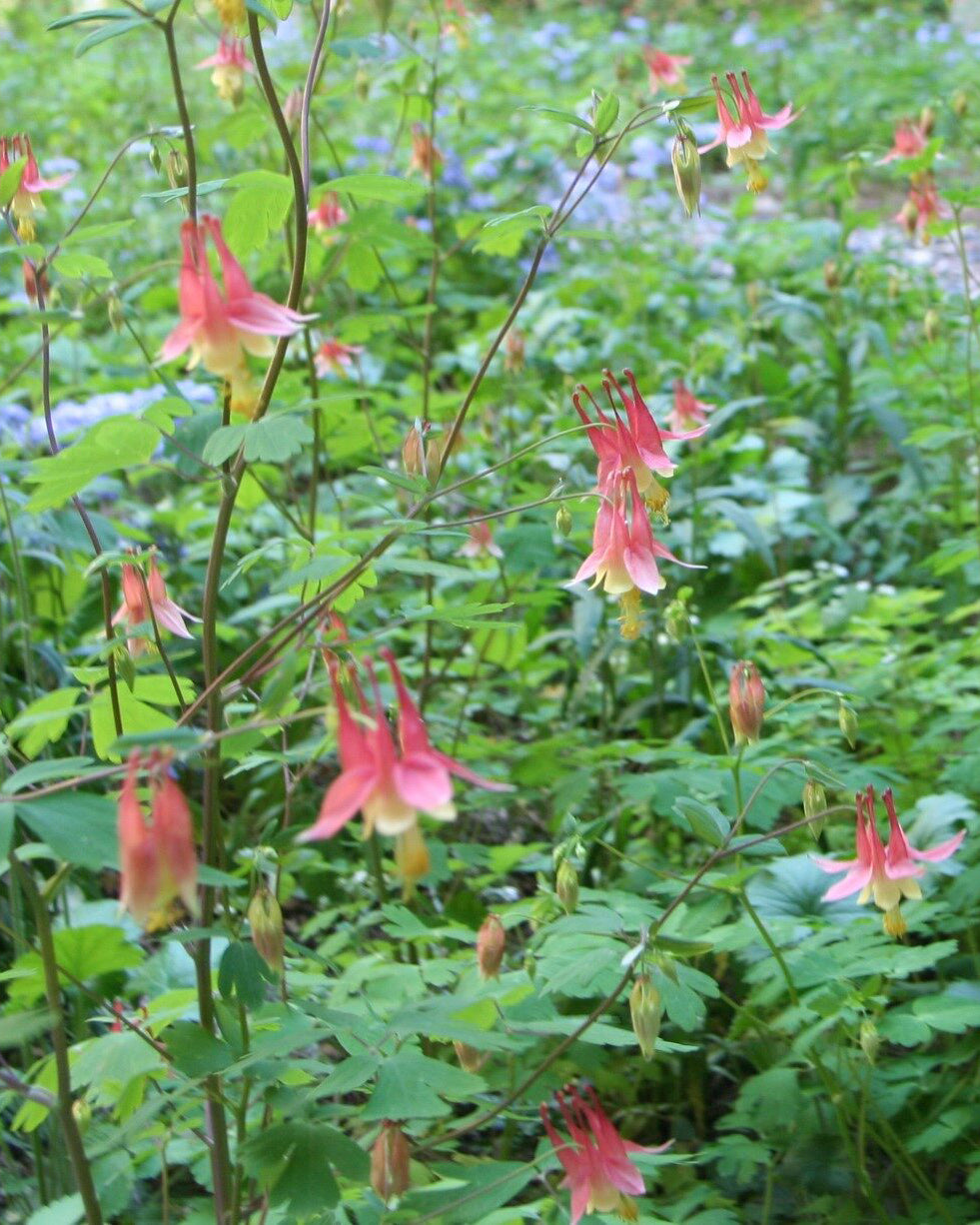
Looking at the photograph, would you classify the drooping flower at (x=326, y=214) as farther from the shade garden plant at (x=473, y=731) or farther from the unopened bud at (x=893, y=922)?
the unopened bud at (x=893, y=922)

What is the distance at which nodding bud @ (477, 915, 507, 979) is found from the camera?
63.6 inches

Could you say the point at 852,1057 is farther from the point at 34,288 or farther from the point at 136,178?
the point at 136,178

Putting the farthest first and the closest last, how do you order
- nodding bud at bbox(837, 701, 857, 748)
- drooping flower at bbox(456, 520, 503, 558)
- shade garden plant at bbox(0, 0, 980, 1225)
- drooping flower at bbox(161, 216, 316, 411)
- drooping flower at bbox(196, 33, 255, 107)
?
drooping flower at bbox(456, 520, 503, 558) → drooping flower at bbox(196, 33, 255, 107) → nodding bud at bbox(837, 701, 857, 748) → shade garden plant at bbox(0, 0, 980, 1225) → drooping flower at bbox(161, 216, 316, 411)

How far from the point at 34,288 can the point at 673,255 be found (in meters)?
4.38

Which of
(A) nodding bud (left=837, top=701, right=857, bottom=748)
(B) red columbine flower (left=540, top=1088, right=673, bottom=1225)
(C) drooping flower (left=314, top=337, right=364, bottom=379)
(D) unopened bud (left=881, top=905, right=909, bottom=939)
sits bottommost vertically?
(B) red columbine flower (left=540, top=1088, right=673, bottom=1225)

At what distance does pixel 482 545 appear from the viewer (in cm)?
279

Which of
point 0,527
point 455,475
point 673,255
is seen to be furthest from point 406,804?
point 673,255

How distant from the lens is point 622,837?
272 cm

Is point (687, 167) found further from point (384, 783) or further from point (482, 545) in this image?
point (482, 545)

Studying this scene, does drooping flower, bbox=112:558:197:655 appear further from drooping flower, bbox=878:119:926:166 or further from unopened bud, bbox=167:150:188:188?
drooping flower, bbox=878:119:926:166

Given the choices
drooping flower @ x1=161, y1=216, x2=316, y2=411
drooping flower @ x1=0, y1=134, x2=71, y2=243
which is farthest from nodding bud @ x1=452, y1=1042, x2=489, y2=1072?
drooping flower @ x1=0, y1=134, x2=71, y2=243

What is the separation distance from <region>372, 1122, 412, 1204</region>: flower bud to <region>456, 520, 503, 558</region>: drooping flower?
142 cm

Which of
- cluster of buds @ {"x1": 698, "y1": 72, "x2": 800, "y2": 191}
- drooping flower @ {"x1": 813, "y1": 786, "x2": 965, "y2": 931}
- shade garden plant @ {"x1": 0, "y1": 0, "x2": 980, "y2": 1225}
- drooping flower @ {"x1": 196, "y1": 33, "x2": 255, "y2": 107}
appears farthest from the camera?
drooping flower @ {"x1": 196, "y1": 33, "x2": 255, "y2": 107}

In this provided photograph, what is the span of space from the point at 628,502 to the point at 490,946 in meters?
0.56
